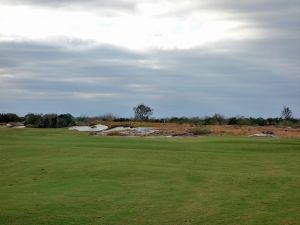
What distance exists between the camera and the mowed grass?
17.2 m

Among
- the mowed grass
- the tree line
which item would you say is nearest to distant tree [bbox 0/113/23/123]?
the tree line

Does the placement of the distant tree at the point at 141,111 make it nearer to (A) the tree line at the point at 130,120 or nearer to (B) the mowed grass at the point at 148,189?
(A) the tree line at the point at 130,120

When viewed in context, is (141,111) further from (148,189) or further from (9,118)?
(148,189)

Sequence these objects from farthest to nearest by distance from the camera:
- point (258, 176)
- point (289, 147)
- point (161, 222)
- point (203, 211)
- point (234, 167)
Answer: point (289, 147), point (234, 167), point (258, 176), point (203, 211), point (161, 222)

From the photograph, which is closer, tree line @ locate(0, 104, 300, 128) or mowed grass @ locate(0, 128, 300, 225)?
mowed grass @ locate(0, 128, 300, 225)

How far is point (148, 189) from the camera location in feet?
71.5

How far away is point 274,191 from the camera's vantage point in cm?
2138

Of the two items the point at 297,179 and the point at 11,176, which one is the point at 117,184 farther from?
the point at 297,179

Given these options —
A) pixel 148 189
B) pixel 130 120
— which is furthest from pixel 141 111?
pixel 148 189

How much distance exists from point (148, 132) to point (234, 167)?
47.6 metres

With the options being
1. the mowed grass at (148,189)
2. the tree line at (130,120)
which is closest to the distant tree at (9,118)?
the tree line at (130,120)

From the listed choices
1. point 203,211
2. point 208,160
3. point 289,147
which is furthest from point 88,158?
point 289,147

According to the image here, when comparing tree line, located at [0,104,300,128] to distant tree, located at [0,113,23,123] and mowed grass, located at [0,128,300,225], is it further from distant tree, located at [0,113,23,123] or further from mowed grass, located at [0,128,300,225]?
mowed grass, located at [0,128,300,225]

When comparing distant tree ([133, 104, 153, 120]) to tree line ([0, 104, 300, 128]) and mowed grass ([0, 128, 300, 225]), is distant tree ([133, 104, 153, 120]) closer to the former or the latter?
tree line ([0, 104, 300, 128])
